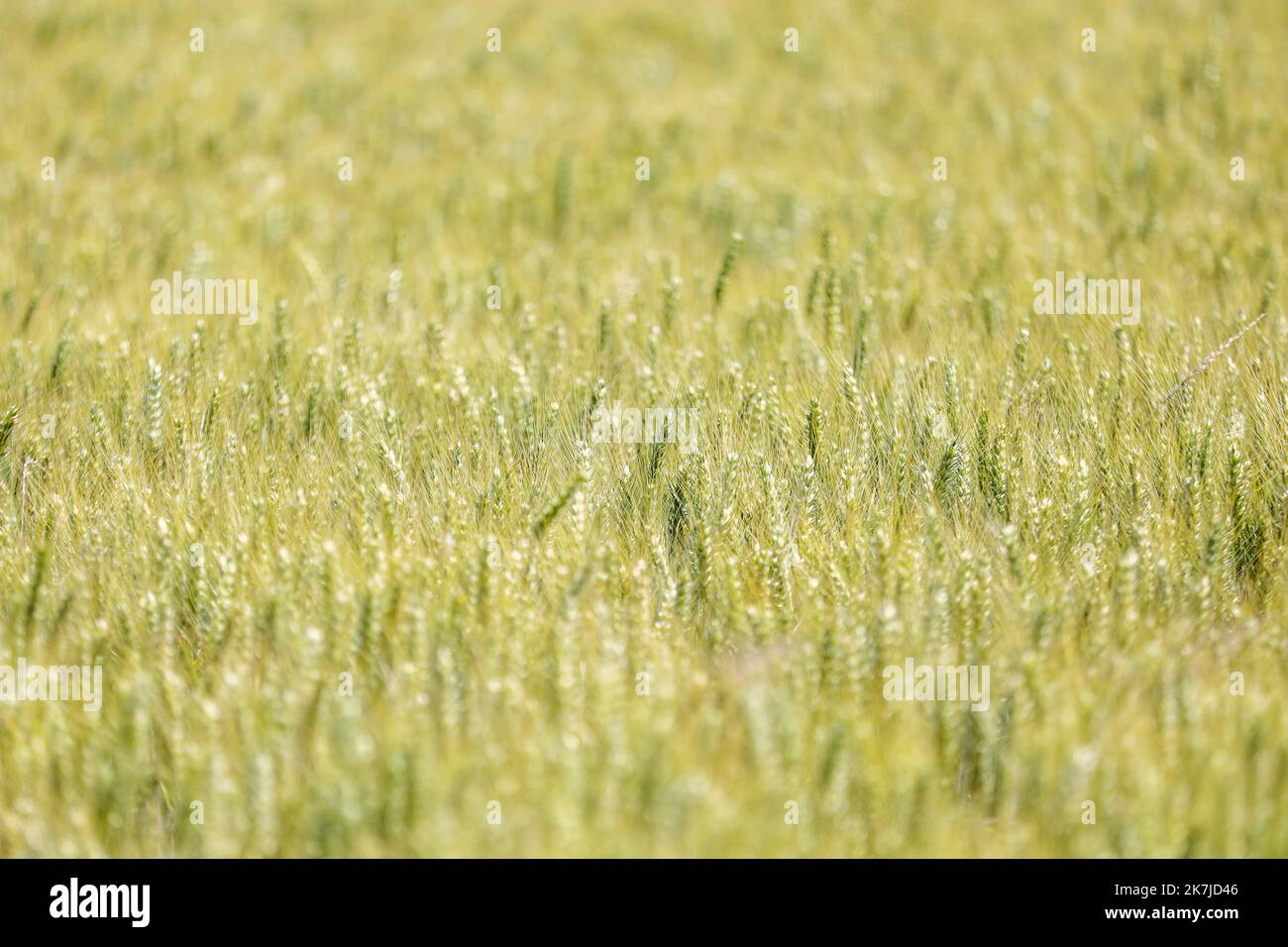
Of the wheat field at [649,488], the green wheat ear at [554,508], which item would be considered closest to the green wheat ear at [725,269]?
the wheat field at [649,488]

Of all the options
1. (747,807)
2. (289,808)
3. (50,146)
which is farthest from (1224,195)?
(50,146)

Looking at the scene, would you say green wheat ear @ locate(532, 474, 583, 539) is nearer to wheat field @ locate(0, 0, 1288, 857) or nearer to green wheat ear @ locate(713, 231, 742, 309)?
wheat field @ locate(0, 0, 1288, 857)

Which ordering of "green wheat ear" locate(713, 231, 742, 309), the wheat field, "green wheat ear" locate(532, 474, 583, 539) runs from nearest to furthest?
the wheat field, "green wheat ear" locate(532, 474, 583, 539), "green wheat ear" locate(713, 231, 742, 309)

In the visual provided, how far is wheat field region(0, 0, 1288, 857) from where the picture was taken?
6.64 feet

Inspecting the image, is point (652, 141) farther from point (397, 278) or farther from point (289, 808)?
point (289, 808)

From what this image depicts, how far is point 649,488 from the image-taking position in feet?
9.64

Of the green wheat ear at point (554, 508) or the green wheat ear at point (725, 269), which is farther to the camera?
the green wheat ear at point (725, 269)

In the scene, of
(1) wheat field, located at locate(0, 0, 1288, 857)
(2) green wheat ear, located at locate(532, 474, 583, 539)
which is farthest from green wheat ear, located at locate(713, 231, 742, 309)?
(2) green wheat ear, located at locate(532, 474, 583, 539)

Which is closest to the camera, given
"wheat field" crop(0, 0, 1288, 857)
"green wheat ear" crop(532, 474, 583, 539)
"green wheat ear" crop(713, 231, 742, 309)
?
"wheat field" crop(0, 0, 1288, 857)

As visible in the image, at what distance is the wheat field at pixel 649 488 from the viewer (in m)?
2.03

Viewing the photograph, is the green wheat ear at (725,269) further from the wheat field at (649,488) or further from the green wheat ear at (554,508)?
the green wheat ear at (554,508)

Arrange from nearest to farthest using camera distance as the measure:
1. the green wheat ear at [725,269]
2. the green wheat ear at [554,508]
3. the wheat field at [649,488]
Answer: the wheat field at [649,488] → the green wheat ear at [554,508] → the green wheat ear at [725,269]

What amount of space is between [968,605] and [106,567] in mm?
2101

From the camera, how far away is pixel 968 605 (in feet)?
8.20
